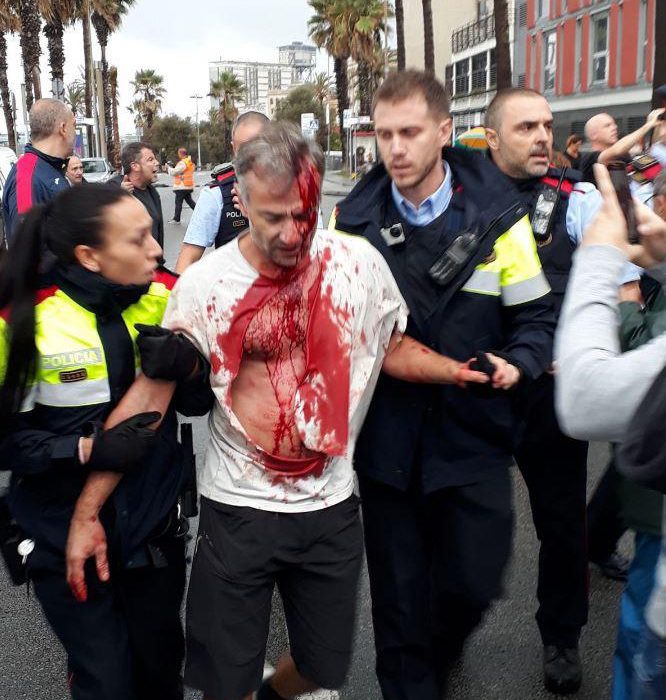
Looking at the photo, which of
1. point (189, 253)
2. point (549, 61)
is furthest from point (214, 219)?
point (549, 61)

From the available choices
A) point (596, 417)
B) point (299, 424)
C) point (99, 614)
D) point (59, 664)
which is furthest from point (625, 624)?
point (59, 664)

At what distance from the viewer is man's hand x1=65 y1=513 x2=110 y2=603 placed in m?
2.34

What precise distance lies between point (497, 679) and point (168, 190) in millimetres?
42860

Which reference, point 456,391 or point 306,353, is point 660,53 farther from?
point 306,353

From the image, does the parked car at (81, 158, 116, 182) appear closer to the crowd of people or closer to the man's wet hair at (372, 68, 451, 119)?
the man's wet hair at (372, 68, 451, 119)

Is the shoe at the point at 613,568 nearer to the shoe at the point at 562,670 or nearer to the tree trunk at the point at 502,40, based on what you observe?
the shoe at the point at 562,670

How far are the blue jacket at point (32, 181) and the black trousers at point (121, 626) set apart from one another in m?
3.80

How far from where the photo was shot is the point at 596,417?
5.31 feet

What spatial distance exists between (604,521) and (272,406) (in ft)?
6.89

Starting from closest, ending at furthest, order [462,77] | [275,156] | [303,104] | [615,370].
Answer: [615,370] → [275,156] → [462,77] → [303,104]

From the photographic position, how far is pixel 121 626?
8.16ft

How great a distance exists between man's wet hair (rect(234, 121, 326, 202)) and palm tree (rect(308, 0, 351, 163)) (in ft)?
152

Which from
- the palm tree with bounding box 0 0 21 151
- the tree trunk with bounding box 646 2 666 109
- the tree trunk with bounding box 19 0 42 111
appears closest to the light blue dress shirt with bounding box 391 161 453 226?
Answer: the tree trunk with bounding box 646 2 666 109

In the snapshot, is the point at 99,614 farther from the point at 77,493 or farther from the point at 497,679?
the point at 497,679
